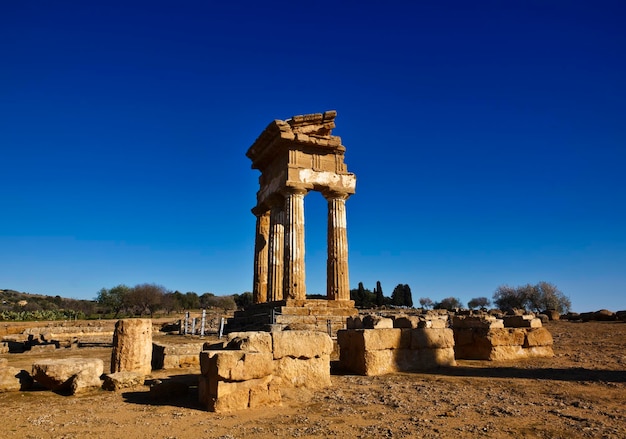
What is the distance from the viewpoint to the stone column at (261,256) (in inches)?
814

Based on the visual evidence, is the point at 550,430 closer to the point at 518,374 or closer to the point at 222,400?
the point at 222,400

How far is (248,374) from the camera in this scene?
5.97 m

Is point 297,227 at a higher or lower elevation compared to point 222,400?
higher

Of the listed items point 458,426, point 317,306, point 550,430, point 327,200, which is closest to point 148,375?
point 458,426

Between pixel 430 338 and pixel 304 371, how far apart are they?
385 cm

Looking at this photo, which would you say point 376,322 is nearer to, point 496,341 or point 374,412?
point 496,341

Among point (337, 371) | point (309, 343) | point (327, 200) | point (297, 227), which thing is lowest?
point (337, 371)

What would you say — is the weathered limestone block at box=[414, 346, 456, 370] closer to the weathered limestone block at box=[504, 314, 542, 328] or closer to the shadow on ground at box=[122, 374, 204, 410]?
the weathered limestone block at box=[504, 314, 542, 328]

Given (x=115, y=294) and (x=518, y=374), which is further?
(x=115, y=294)

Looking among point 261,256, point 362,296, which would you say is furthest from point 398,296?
point 261,256

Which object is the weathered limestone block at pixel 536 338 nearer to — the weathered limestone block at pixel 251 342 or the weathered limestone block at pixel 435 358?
the weathered limestone block at pixel 435 358

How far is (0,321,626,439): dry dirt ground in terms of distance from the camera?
4848mm

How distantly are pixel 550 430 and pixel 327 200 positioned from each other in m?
14.8

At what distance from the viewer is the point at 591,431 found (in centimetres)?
477
